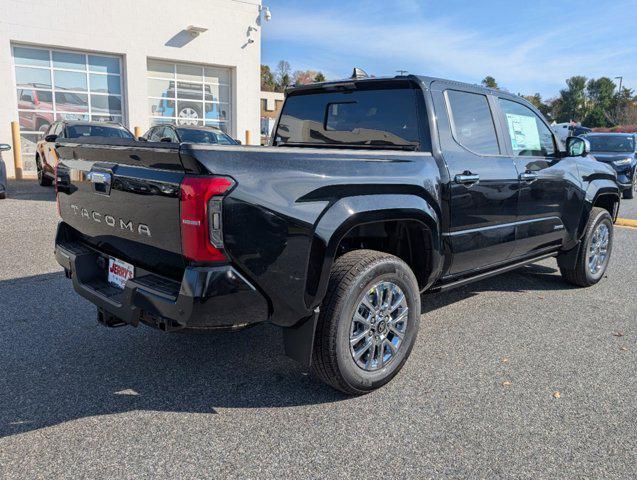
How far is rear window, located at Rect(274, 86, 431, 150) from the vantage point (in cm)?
384

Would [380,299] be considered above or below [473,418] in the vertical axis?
above

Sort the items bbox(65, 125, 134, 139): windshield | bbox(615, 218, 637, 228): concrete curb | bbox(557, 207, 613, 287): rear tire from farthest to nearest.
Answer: bbox(65, 125, 134, 139): windshield, bbox(615, 218, 637, 228): concrete curb, bbox(557, 207, 613, 287): rear tire

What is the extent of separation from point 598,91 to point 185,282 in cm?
8975

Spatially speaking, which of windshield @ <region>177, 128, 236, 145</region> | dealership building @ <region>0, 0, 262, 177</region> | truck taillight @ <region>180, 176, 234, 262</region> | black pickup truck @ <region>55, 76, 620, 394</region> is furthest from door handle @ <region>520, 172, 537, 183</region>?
dealership building @ <region>0, 0, 262, 177</region>

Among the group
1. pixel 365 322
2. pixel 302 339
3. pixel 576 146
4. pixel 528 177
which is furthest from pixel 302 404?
pixel 576 146

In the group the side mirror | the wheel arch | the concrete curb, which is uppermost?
the side mirror

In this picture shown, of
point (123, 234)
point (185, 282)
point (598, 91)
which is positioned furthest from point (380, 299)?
point (598, 91)

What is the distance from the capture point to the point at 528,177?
4520 mm

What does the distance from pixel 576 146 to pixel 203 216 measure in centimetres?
407

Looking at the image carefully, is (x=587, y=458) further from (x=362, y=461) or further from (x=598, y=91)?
(x=598, y=91)

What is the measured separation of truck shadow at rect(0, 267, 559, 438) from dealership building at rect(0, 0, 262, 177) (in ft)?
46.3

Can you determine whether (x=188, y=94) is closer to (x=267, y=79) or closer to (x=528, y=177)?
(x=528, y=177)

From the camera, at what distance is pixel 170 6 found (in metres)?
18.0

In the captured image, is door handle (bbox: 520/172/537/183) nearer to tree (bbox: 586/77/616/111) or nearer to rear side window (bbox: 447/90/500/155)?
rear side window (bbox: 447/90/500/155)
